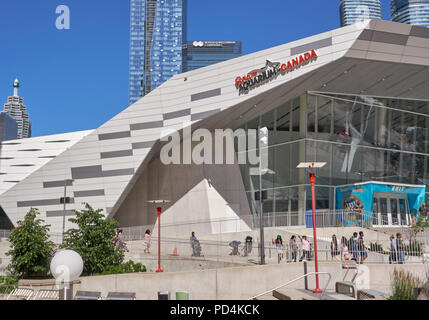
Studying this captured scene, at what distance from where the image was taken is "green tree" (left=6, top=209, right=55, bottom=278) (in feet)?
73.6

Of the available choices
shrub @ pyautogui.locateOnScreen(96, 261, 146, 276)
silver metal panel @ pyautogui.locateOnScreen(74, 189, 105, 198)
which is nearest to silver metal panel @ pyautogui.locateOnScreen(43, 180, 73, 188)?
silver metal panel @ pyautogui.locateOnScreen(74, 189, 105, 198)

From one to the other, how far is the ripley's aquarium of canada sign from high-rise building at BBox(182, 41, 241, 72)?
15695cm

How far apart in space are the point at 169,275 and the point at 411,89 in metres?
23.5

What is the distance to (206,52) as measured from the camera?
7446 inches

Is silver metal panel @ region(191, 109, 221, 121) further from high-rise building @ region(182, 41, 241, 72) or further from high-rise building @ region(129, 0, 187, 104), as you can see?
high-rise building @ region(182, 41, 241, 72)

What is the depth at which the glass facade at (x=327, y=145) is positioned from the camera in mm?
31781

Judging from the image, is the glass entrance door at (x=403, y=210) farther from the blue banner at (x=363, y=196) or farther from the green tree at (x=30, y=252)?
the green tree at (x=30, y=252)

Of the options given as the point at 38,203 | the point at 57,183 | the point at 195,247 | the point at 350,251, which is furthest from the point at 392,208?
the point at 38,203

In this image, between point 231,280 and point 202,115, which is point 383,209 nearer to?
point 202,115

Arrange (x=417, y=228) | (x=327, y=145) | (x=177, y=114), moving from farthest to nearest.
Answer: (x=327, y=145), (x=177, y=114), (x=417, y=228)

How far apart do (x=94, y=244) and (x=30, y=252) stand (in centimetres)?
321

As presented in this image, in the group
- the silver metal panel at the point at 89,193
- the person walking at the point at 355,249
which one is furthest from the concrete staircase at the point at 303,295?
the silver metal panel at the point at 89,193
